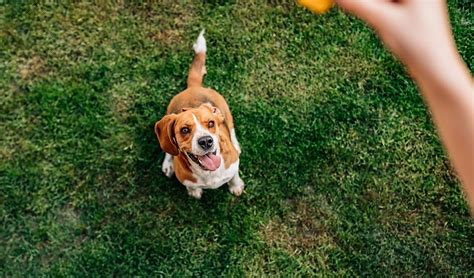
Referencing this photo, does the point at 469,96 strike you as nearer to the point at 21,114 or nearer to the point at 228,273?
the point at 228,273

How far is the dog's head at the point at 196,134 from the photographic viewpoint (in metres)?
2.93

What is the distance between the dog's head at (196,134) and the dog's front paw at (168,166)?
0.57 m

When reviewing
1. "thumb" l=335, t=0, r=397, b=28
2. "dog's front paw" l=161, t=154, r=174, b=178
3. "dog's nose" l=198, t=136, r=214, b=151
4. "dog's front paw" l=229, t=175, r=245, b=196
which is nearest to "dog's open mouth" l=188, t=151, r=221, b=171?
"dog's nose" l=198, t=136, r=214, b=151

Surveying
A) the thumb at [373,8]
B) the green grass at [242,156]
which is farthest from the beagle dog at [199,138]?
the thumb at [373,8]

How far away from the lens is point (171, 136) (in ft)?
9.98

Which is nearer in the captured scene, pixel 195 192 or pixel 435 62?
pixel 435 62

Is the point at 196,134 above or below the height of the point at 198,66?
above

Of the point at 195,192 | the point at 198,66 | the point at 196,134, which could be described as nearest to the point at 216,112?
the point at 196,134

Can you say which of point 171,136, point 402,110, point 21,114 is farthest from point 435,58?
point 21,114

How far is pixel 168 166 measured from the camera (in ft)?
12.1

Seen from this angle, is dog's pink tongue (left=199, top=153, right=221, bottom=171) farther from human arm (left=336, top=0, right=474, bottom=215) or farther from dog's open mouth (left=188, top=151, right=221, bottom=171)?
human arm (left=336, top=0, right=474, bottom=215)

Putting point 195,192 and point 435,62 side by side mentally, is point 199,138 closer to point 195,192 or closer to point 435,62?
Result: point 195,192

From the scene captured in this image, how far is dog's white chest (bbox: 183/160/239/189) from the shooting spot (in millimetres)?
3193

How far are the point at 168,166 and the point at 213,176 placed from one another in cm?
55
